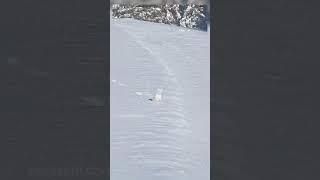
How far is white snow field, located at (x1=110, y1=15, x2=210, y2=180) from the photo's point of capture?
10.0 ft

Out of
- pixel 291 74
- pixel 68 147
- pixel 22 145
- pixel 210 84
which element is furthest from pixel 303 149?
pixel 22 145

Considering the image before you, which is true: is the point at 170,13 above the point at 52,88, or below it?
above

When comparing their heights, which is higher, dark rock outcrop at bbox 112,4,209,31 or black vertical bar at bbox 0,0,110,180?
dark rock outcrop at bbox 112,4,209,31

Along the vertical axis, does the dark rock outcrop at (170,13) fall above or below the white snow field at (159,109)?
above

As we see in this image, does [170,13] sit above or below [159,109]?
above

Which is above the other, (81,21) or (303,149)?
(81,21)

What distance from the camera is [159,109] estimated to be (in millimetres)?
3070

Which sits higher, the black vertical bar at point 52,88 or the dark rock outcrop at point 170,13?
the dark rock outcrop at point 170,13

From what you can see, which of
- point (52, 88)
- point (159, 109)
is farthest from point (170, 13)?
point (52, 88)

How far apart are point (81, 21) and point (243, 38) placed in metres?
0.83

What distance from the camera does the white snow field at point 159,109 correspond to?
10.0 ft

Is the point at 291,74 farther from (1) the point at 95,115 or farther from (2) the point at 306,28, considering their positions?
(1) the point at 95,115

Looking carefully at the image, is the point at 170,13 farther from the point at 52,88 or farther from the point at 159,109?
the point at 52,88

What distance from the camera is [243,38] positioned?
3.05 meters
